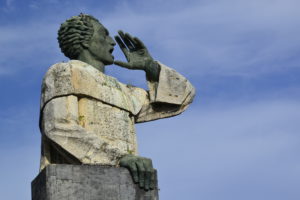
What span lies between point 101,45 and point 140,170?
254 cm

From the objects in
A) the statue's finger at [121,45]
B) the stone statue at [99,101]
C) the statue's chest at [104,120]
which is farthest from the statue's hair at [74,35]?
the statue's chest at [104,120]

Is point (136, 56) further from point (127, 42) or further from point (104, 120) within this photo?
point (104, 120)

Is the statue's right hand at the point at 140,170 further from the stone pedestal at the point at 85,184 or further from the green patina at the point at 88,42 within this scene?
the green patina at the point at 88,42

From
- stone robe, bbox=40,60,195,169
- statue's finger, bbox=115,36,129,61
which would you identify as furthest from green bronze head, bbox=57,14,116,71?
statue's finger, bbox=115,36,129,61

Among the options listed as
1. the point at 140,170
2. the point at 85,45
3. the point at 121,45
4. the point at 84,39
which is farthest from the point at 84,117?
the point at 121,45

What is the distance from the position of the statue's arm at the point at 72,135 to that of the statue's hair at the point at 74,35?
1.30 m

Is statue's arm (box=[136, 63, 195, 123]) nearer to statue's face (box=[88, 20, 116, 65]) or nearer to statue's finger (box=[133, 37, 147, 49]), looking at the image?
statue's finger (box=[133, 37, 147, 49])

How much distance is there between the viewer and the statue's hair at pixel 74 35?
39.3 feet

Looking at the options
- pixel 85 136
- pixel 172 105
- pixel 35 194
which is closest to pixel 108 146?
pixel 85 136

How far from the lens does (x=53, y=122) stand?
35.5 feet

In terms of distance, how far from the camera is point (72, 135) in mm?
10703

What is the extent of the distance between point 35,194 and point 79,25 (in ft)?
9.87

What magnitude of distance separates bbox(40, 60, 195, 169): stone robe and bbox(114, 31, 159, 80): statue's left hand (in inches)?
24.5

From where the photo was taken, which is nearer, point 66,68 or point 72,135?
point 72,135
